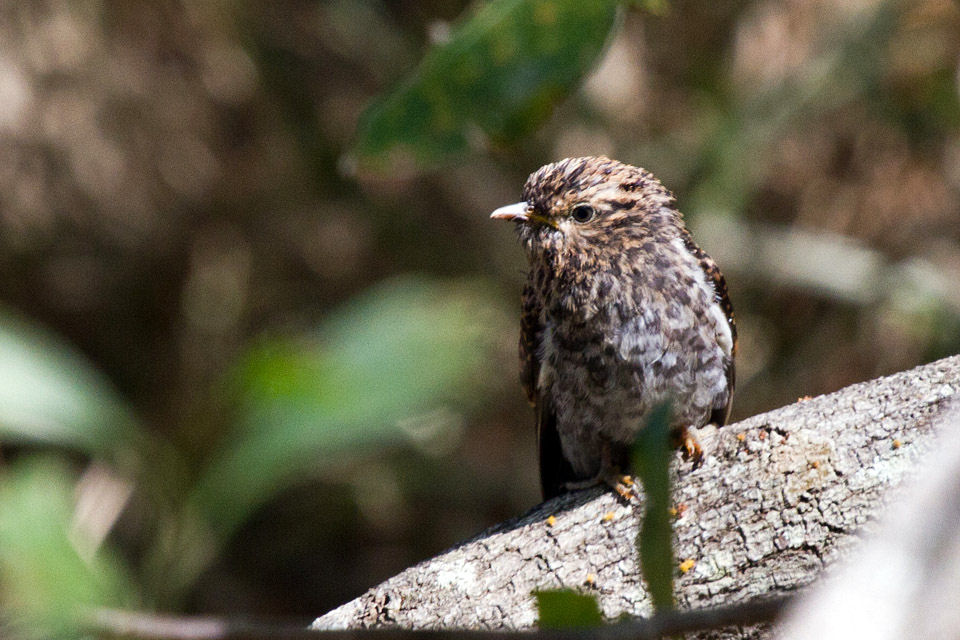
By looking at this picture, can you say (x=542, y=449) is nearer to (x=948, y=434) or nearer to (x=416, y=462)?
(x=416, y=462)

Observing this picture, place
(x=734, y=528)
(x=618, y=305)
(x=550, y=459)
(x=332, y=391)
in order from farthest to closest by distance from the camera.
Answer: (x=550, y=459) → (x=618, y=305) → (x=734, y=528) → (x=332, y=391)

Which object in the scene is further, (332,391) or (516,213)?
(516,213)

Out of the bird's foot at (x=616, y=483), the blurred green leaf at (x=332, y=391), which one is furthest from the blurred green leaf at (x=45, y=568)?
the bird's foot at (x=616, y=483)

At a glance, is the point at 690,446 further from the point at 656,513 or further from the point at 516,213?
the point at 656,513

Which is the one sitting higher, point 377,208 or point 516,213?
point 377,208

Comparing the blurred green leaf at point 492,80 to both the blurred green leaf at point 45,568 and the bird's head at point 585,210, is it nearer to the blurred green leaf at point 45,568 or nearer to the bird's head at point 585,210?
the bird's head at point 585,210

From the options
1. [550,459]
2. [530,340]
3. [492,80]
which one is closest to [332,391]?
[492,80]
